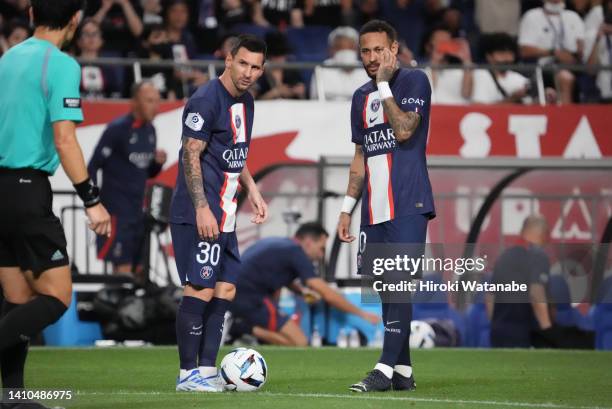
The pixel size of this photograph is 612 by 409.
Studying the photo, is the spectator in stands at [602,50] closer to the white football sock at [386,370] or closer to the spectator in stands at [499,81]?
the spectator in stands at [499,81]

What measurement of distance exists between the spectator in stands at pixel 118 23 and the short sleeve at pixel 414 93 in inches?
359

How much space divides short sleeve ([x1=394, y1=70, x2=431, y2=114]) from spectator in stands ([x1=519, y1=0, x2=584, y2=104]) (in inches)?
375

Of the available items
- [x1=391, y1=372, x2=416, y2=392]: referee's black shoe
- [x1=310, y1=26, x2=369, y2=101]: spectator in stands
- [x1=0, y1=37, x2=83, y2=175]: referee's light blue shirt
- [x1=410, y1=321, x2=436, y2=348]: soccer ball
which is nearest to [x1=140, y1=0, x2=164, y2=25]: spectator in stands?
[x1=310, y1=26, x2=369, y2=101]: spectator in stands

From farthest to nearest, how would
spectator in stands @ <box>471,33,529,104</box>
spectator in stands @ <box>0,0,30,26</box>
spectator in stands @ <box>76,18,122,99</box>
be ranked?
spectator in stands @ <box>0,0,30,26</box> → spectator in stands @ <box>471,33,529,104</box> → spectator in stands @ <box>76,18,122,99</box>

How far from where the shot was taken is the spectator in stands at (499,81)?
17.0 m

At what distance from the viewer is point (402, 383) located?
28.0 feet

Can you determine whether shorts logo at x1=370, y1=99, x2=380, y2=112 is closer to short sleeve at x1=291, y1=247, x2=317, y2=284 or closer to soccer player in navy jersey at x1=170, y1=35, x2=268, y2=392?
soccer player in navy jersey at x1=170, y1=35, x2=268, y2=392

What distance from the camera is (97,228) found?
6.51 meters

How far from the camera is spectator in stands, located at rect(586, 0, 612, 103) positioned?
17531 mm

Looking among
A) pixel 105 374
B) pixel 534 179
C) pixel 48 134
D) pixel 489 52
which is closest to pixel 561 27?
pixel 489 52

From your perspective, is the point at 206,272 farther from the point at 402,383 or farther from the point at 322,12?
the point at 322,12

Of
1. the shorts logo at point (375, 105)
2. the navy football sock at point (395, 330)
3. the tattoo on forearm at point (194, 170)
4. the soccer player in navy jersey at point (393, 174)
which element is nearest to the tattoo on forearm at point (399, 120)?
the soccer player in navy jersey at point (393, 174)

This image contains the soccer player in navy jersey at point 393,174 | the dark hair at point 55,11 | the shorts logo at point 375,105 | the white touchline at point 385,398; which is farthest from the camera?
the shorts logo at point 375,105

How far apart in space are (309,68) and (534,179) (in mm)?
3220
